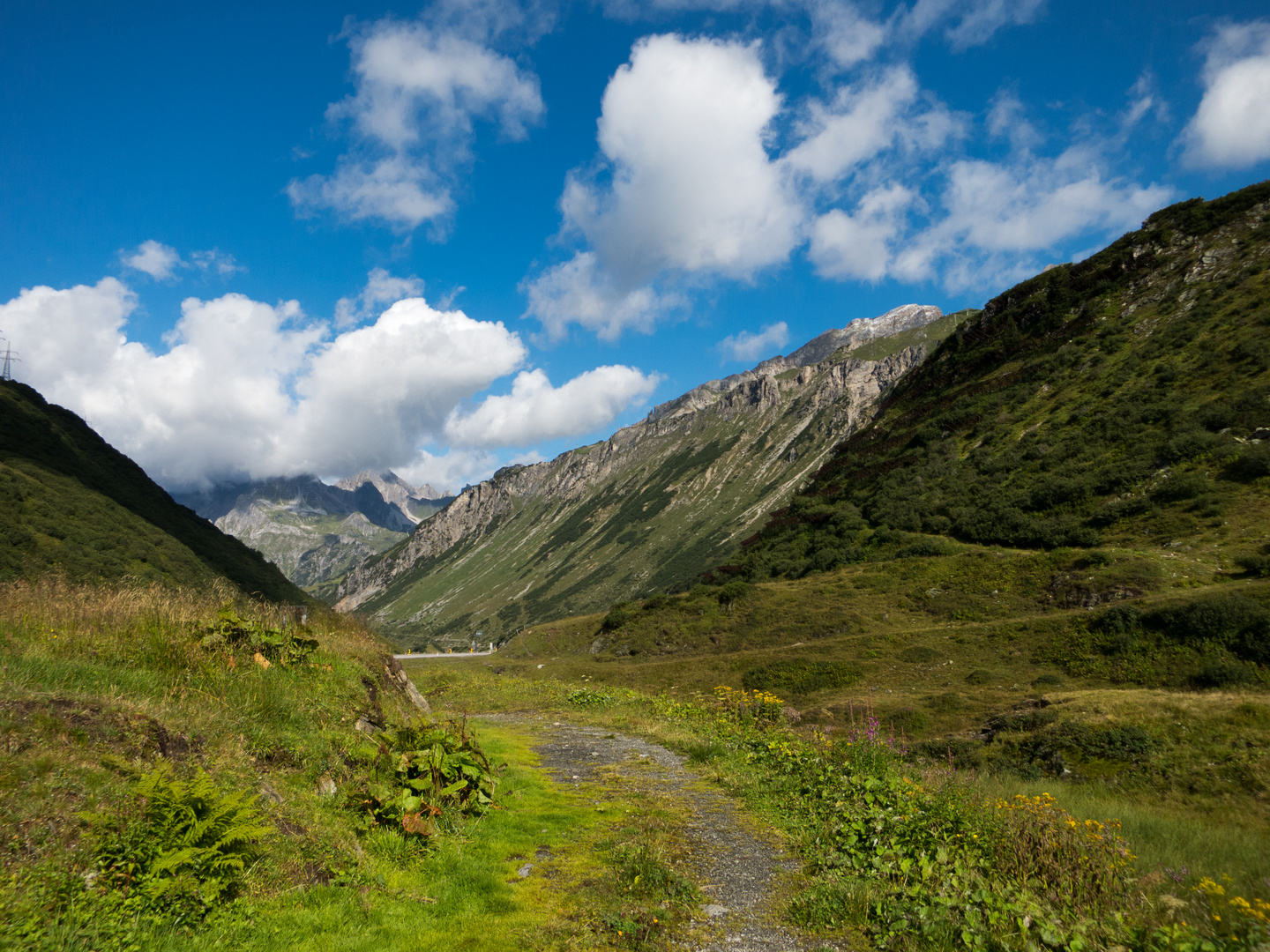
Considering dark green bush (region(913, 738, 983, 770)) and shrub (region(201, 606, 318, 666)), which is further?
dark green bush (region(913, 738, 983, 770))

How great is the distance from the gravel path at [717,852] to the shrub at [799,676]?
19280mm

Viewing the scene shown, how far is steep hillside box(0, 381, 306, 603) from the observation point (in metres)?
60.6

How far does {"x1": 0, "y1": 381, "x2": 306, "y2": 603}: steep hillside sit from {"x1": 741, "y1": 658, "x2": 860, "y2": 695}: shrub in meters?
45.1

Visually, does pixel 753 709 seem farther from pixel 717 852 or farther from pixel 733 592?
pixel 733 592

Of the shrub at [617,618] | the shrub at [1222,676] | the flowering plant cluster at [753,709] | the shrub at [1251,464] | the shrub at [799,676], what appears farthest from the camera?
the shrub at [617,618]

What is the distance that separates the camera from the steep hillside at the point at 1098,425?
135 feet

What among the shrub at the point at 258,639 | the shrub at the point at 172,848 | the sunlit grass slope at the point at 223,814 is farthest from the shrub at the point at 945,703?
the shrub at the point at 172,848

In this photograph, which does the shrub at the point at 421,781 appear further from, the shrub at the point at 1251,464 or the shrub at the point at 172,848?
the shrub at the point at 1251,464

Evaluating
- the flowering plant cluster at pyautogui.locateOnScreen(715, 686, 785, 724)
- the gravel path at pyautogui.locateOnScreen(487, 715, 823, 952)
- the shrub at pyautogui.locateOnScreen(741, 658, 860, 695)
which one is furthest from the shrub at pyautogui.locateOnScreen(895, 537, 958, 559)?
the gravel path at pyautogui.locateOnScreen(487, 715, 823, 952)

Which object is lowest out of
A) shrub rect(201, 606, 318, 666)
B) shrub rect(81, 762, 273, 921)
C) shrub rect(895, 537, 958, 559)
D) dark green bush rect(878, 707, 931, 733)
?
dark green bush rect(878, 707, 931, 733)

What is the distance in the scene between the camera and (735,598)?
182ft

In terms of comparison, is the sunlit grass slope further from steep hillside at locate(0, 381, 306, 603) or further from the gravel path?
steep hillside at locate(0, 381, 306, 603)

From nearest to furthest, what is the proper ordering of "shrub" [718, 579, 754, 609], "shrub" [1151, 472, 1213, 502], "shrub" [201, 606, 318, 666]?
"shrub" [201, 606, 318, 666], "shrub" [1151, 472, 1213, 502], "shrub" [718, 579, 754, 609]

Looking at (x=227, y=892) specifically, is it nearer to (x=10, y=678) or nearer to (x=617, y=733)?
(x=10, y=678)
